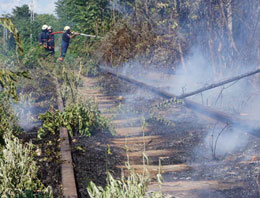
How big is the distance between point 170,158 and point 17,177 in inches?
80.9

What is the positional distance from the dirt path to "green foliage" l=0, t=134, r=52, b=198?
36.2 inches

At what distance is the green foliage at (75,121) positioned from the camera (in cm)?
577

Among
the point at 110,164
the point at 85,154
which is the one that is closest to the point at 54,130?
the point at 85,154

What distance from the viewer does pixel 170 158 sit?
16.2 ft

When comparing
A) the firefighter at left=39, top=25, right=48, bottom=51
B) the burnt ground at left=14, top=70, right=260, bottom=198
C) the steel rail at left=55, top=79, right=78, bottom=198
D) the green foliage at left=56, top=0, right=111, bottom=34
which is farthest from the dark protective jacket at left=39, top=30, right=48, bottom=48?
the steel rail at left=55, top=79, right=78, bottom=198

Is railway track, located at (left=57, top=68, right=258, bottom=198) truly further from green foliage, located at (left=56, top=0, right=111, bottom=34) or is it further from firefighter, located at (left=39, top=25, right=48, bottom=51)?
green foliage, located at (left=56, top=0, right=111, bottom=34)

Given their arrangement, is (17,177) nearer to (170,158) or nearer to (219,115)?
(170,158)

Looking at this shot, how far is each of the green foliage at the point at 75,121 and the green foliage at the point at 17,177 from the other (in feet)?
5.22

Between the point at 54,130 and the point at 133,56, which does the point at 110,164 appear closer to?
the point at 54,130

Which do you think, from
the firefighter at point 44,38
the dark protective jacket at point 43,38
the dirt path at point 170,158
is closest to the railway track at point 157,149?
the dirt path at point 170,158

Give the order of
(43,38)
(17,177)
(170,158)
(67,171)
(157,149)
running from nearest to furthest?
(17,177) < (67,171) < (170,158) < (157,149) < (43,38)

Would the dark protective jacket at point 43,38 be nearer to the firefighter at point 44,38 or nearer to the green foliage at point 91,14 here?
the firefighter at point 44,38

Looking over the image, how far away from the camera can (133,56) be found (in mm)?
13938

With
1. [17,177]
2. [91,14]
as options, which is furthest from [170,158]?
[91,14]
